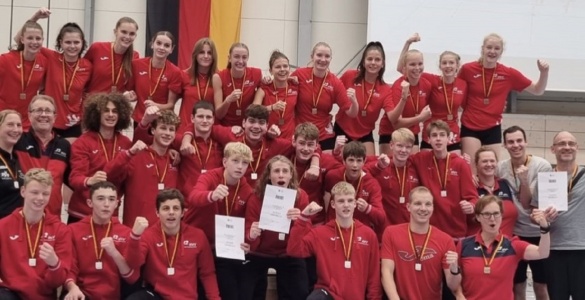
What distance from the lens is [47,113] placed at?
23.8 ft

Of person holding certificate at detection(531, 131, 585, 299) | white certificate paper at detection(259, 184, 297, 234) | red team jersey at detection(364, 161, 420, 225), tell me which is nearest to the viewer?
white certificate paper at detection(259, 184, 297, 234)

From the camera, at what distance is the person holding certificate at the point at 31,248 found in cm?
643

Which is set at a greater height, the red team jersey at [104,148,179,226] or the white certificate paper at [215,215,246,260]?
the red team jersey at [104,148,179,226]

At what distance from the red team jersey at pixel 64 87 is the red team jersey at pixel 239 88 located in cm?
140

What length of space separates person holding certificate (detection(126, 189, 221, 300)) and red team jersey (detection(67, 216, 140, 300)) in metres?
0.16

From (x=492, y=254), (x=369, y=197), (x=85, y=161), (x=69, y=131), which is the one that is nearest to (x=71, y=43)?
(x=69, y=131)

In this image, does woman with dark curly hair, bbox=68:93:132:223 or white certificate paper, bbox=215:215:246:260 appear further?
woman with dark curly hair, bbox=68:93:132:223

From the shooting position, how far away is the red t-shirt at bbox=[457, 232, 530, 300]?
6.90 metres

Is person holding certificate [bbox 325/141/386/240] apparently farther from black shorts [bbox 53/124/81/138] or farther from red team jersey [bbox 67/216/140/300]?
black shorts [bbox 53/124/81/138]

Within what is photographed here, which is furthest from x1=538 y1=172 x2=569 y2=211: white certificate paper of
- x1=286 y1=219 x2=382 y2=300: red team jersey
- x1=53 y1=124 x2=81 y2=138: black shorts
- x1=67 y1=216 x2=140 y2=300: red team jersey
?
x1=53 y1=124 x2=81 y2=138: black shorts

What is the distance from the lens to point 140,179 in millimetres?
7488

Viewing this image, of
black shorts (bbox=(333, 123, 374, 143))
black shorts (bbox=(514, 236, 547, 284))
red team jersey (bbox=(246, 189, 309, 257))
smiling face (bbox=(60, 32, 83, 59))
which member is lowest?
black shorts (bbox=(514, 236, 547, 284))

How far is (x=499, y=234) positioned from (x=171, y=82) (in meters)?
3.60

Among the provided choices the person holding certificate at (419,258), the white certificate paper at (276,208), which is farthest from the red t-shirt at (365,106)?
the white certificate paper at (276,208)
